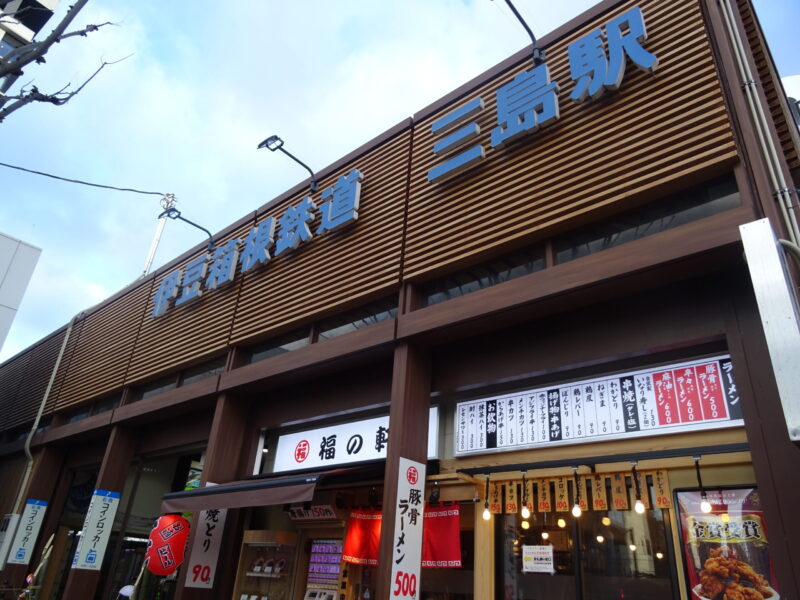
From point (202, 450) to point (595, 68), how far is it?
35.4 feet

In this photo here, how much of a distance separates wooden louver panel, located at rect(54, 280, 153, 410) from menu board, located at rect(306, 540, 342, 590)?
719cm

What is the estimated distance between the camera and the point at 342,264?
30.9 ft

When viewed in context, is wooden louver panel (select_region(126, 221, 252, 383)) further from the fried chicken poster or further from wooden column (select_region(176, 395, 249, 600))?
the fried chicken poster

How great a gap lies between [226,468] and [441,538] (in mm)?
4732

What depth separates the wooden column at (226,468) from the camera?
31.0ft

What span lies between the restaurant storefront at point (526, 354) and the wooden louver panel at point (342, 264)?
0.05 meters

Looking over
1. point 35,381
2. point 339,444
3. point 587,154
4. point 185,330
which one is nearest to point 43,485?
point 35,381

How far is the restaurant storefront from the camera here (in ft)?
19.1

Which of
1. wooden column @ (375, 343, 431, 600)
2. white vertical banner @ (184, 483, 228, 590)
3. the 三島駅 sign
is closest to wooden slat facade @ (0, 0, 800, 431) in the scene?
wooden column @ (375, 343, 431, 600)

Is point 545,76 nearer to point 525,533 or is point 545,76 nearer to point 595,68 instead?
Answer: point 595,68

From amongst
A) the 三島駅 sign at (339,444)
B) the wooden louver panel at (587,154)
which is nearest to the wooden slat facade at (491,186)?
the wooden louver panel at (587,154)

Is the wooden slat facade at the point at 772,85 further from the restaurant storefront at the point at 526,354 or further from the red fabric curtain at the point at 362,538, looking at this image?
the red fabric curtain at the point at 362,538

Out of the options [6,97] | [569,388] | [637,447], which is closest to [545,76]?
[569,388]

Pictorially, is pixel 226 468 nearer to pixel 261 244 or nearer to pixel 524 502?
pixel 261 244
